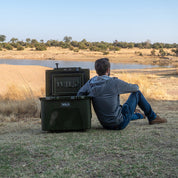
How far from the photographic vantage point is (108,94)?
166 inches

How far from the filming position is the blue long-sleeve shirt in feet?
13.7

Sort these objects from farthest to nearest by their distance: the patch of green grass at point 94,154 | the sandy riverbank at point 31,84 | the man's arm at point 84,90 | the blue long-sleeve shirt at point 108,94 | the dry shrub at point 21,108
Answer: the sandy riverbank at point 31,84 → the dry shrub at point 21,108 → the man's arm at point 84,90 → the blue long-sleeve shirt at point 108,94 → the patch of green grass at point 94,154

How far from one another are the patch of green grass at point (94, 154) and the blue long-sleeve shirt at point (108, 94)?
20 centimetres

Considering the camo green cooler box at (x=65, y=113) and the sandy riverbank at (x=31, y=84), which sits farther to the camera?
the sandy riverbank at (x=31, y=84)

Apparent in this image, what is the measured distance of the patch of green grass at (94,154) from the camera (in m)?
2.87

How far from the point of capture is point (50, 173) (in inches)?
112

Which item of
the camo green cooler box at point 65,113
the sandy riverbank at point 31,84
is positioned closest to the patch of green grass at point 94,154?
the camo green cooler box at point 65,113

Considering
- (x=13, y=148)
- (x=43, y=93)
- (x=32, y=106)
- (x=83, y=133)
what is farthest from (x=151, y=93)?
(x=13, y=148)

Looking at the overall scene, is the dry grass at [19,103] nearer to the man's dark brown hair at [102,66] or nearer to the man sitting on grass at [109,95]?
the man sitting on grass at [109,95]

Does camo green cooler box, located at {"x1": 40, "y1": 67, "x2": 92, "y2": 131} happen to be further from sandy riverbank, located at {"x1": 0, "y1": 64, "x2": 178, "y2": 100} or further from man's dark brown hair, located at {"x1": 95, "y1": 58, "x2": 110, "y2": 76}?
sandy riverbank, located at {"x1": 0, "y1": 64, "x2": 178, "y2": 100}

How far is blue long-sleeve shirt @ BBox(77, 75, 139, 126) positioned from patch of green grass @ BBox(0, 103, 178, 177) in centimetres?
20

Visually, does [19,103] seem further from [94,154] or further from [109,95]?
[94,154]

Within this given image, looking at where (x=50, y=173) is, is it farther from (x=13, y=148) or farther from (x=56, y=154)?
(x=13, y=148)

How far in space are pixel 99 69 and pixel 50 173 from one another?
1.83 metres
